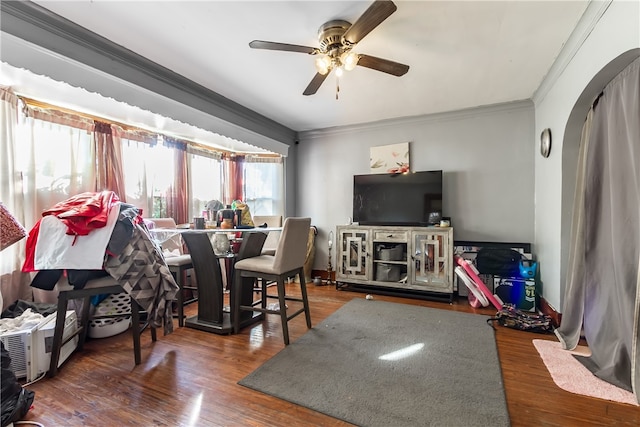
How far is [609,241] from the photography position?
185 centimetres

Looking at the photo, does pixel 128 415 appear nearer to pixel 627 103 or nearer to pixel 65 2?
pixel 65 2

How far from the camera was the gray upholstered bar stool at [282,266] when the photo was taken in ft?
7.27

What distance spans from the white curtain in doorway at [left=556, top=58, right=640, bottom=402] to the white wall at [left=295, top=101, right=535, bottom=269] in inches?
50.7

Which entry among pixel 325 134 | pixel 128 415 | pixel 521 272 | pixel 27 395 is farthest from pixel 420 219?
pixel 27 395

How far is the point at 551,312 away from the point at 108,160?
481 cm

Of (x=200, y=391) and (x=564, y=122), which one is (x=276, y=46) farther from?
(x=564, y=122)

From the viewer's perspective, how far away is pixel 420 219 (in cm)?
366

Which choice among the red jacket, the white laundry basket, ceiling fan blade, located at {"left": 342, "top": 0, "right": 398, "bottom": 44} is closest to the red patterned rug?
ceiling fan blade, located at {"left": 342, "top": 0, "right": 398, "bottom": 44}

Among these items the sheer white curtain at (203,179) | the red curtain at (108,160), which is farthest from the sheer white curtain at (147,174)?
the sheer white curtain at (203,179)

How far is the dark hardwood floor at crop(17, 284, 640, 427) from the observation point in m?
1.43

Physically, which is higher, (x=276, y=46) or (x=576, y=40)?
(x=576, y=40)

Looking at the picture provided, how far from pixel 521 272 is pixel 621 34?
2250 millimetres

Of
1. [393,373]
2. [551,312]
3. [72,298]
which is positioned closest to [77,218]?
[72,298]

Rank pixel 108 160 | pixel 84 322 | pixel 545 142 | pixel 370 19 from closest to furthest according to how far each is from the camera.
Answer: pixel 370 19 < pixel 84 322 < pixel 545 142 < pixel 108 160
